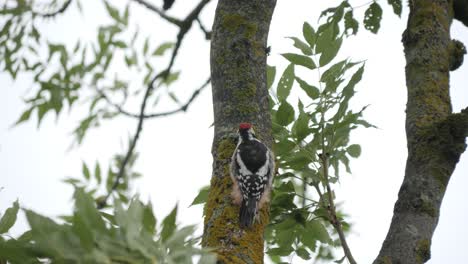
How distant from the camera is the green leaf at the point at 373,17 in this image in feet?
11.6

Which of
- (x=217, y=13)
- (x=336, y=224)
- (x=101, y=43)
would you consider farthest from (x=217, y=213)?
(x=101, y=43)

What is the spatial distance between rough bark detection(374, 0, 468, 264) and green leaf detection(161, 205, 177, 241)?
3.69 feet

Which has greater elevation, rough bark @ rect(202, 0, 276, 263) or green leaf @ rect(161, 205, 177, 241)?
rough bark @ rect(202, 0, 276, 263)

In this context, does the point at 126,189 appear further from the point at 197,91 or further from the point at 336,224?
the point at 336,224

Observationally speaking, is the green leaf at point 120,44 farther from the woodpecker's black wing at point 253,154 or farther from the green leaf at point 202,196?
the green leaf at point 202,196

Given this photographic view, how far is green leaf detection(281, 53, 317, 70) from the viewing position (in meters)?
3.27

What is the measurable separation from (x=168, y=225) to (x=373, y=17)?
2.47 m

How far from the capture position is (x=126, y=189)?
10.5 ft

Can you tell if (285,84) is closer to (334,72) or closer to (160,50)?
(334,72)

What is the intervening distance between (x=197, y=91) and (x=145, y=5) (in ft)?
1.85

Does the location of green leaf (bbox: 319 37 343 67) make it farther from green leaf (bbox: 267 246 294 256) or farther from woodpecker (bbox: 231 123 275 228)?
green leaf (bbox: 267 246 294 256)

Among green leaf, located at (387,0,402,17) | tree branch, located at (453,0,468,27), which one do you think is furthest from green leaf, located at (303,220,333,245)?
tree branch, located at (453,0,468,27)

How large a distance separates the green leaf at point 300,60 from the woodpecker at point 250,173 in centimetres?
55

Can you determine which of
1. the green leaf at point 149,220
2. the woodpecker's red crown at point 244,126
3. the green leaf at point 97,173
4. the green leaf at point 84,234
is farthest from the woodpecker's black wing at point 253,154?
the green leaf at point 84,234
